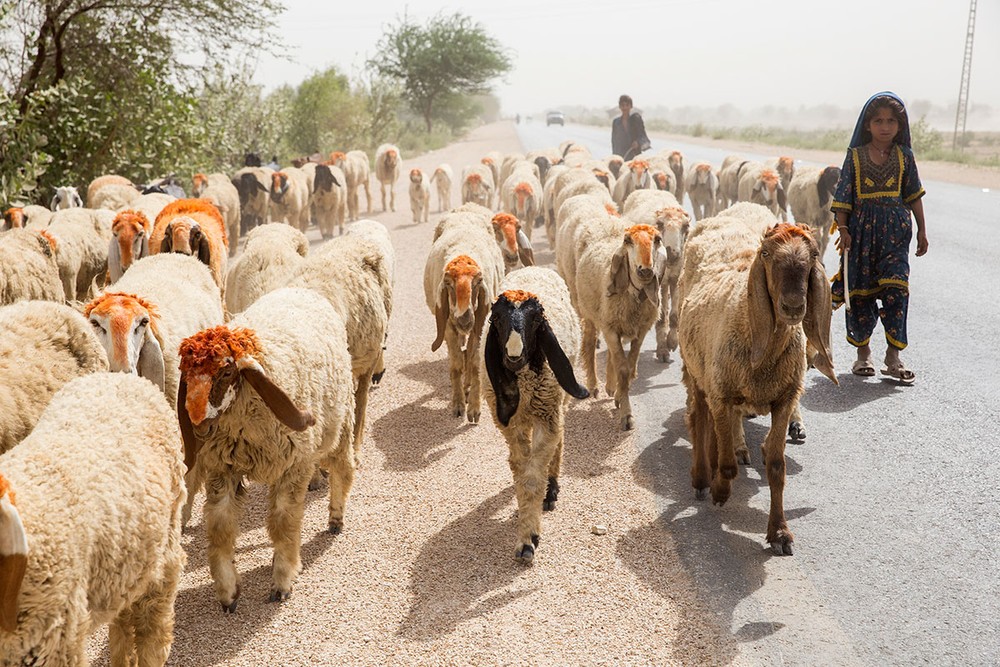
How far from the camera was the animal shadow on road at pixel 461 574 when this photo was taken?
15.3 feet

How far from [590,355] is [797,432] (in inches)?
84.9

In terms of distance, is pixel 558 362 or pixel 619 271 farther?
pixel 619 271

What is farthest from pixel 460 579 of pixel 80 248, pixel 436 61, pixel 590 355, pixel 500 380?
pixel 436 61

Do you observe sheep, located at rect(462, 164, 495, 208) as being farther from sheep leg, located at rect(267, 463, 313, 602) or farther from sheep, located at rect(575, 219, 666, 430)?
sheep leg, located at rect(267, 463, 313, 602)

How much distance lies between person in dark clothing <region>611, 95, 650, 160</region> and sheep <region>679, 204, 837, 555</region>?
14.7m

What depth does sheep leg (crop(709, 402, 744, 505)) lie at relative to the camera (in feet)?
18.1

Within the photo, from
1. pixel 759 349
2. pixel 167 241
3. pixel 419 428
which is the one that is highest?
pixel 167 241

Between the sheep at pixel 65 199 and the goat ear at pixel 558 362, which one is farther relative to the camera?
the sheep at pixel 65 199

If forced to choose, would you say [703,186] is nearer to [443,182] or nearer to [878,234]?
[443,182]

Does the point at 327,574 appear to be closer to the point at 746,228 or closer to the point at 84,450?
the point at 84,450

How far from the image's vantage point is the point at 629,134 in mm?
20797

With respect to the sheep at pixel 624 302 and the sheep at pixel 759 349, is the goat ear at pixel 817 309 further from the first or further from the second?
the sheep at pixel 624 302

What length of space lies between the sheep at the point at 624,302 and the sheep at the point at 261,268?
284 cm

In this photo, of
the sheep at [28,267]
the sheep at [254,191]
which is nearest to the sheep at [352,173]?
the sheep at [254,191]
